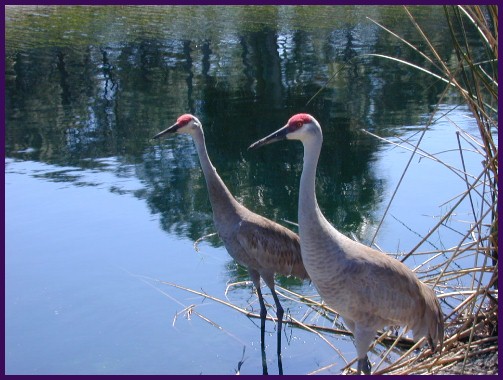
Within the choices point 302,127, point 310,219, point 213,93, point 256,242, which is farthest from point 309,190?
point 213,93

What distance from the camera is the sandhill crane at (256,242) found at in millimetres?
5500

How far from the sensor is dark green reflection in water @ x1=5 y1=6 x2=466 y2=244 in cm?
834

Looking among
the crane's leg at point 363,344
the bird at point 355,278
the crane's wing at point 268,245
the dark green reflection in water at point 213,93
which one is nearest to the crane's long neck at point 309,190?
the bird at point 355,278

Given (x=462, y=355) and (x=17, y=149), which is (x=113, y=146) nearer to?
(x=17, y=149)

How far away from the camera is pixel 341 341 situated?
5367 millimetres

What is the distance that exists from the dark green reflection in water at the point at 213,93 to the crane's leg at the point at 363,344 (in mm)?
1535

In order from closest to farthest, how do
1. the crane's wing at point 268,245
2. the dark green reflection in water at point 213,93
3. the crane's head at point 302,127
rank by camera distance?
the crane's head at point 302,127 → the crane's wing at point 268,245 → the dark green reflection in water at point 213,93

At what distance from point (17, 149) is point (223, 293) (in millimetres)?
4645

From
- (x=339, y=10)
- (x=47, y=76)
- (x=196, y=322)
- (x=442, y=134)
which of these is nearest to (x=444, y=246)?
(x=196, y=322)

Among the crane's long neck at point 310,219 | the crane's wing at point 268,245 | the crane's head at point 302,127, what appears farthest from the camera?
the crane's wing at point 268,245

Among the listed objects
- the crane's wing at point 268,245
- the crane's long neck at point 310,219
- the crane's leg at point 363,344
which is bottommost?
the crane's leg at point 363,344

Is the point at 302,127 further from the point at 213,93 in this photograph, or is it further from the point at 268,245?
the point at 213,93

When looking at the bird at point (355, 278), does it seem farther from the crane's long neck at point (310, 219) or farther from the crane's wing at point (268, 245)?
the crane's wing at point (268, 245)

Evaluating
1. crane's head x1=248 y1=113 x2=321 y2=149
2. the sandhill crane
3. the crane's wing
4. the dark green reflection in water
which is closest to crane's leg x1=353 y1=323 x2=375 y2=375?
crane's head x1=248 y1=113 x2=321 y2=149
